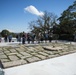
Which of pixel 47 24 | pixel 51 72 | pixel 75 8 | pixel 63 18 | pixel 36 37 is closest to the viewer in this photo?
pixel 51 72

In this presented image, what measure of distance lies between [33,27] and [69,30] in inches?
426

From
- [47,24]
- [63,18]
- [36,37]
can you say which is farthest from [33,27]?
[36,37]

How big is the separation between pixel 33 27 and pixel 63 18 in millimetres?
9704

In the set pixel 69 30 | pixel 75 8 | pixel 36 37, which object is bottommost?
pixel 36 37

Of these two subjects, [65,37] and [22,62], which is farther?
[65,37]

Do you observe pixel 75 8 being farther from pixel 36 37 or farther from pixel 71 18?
pixel 36 37

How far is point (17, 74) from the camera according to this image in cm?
362

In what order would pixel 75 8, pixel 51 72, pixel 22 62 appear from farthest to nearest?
pixel 75 8
pixel 22 62
pixel 51 72

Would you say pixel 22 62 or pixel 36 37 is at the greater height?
pixel 36 37

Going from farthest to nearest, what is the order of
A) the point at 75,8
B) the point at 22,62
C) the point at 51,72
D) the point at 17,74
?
the point at 75,8, the point at 22,62, the point at 51,72, the point at 17,74

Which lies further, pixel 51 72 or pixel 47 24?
pixel 47 24

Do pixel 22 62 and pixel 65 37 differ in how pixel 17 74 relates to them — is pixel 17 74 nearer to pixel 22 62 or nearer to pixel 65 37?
pixel 22 62

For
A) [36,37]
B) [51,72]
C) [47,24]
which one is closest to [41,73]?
[51,72]

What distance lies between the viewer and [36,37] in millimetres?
13742
